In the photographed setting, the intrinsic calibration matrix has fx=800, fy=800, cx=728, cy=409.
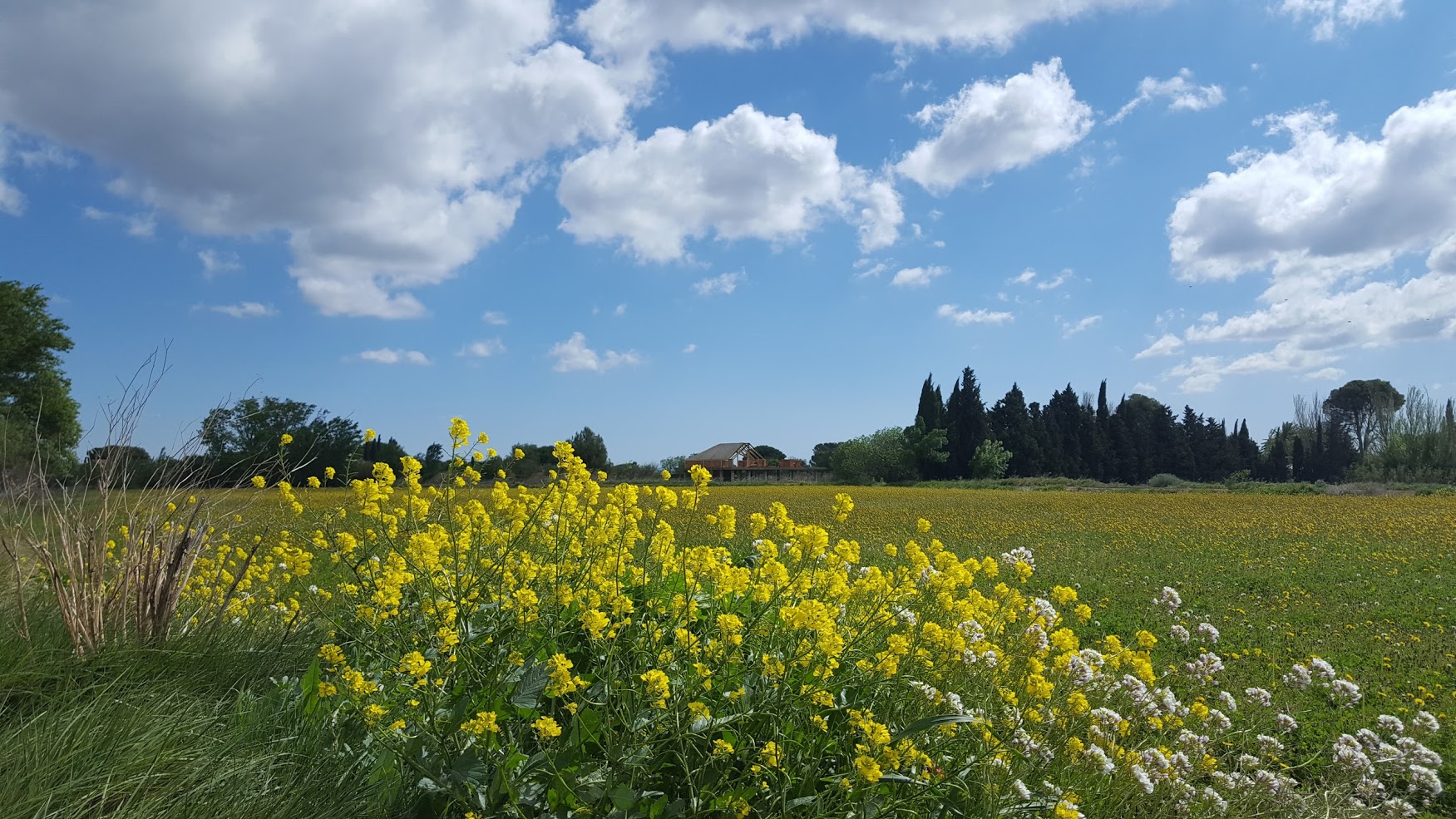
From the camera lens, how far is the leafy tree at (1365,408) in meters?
59.1

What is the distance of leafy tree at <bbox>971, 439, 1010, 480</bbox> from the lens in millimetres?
50062

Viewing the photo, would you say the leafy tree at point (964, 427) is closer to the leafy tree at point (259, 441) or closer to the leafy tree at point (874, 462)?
the leafy tree at point (874, 462)

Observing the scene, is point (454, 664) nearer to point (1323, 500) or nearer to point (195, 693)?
→ point (195, 693)

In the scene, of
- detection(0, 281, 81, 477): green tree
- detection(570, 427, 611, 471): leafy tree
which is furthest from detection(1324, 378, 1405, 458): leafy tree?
detection(0, 281, 81, 477): green tree

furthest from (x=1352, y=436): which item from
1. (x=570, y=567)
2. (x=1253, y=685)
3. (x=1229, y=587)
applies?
(x=570, y=567)

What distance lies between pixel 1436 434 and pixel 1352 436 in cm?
1673

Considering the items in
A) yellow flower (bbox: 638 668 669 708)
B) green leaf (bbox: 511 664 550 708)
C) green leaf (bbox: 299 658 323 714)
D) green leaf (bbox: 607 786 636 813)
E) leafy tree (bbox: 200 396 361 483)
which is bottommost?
green leaf (bbox: 607 786 636 813)

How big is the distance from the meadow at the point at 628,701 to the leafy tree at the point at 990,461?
46.6 meters

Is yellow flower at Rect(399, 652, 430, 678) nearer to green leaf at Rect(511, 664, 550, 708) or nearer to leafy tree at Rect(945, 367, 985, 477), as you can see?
green leaf at Rect(511, 664, 550, 708)

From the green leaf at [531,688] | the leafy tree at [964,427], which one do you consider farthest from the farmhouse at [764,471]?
the green leaf at [531,688]

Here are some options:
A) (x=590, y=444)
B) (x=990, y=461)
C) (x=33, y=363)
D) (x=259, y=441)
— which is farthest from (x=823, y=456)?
(x=259, y=441)

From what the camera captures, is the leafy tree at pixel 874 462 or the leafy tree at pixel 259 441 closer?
the leafy tree at pixel 259 441

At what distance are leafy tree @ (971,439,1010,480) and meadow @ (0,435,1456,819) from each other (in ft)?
153

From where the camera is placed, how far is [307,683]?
3008mm
